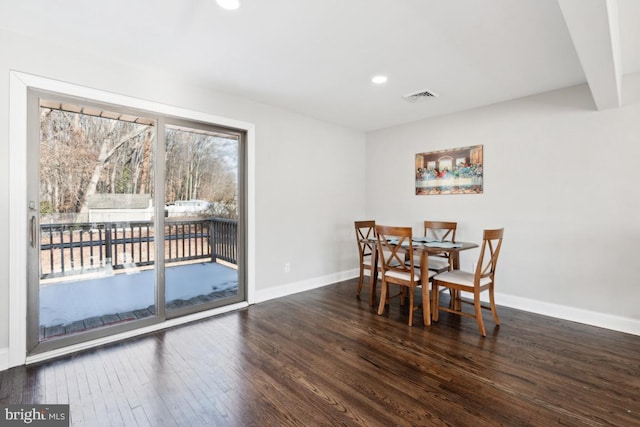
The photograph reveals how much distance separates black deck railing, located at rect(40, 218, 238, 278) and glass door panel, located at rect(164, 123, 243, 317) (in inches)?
0.5

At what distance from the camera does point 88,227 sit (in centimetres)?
275

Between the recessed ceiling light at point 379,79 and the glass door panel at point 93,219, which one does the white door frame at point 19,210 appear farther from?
the recessed ceiling light at point 379,79

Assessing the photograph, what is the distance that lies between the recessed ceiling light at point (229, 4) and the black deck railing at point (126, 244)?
213 cm

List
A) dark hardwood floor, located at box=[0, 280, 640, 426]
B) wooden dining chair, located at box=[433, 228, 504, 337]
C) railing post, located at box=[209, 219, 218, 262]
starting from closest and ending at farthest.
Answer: dark hardwood floor, located at box=[0, 280, 640, 426] < wooden dining chair, located at box=[433, 228, 504, 337] < railing post, located at box=[209, 219, 218, 262]

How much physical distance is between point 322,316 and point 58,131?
3.05 meters

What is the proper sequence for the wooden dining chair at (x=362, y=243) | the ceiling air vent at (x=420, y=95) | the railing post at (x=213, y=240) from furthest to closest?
the wooden dining chair at (x=362, y=243), the railing post at (x=213, y=240), the ceiling air vent at (x=420, y=95)

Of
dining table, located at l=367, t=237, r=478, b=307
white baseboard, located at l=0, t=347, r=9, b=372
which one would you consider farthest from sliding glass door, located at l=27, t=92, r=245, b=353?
dining table, located at l=367, t=237, r=478, b=307

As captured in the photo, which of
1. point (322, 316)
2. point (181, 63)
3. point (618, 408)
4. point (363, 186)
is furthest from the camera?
point (363, 186)

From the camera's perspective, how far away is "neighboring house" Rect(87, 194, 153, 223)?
277 centimetres

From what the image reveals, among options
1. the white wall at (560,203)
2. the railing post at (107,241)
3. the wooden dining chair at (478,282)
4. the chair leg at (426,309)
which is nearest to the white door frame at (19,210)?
the railing post at (107,241)

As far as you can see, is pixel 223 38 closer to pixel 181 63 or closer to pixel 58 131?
pixel 181 63

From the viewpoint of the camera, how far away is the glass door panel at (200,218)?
3.26m

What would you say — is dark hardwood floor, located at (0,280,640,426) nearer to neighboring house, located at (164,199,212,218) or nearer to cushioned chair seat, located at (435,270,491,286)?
cushioned chair seat, located at (435,270,491,286)

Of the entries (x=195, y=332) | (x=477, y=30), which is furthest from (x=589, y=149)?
(x=195, y=332)
